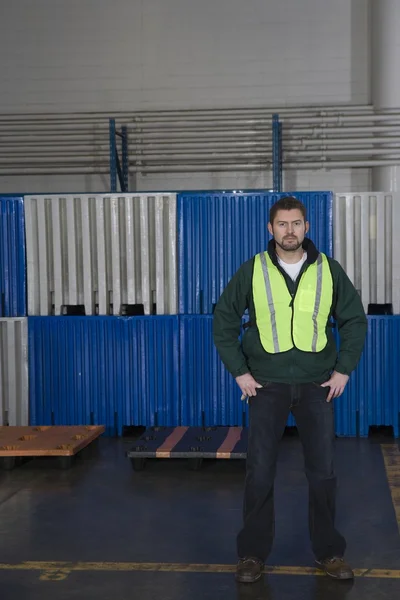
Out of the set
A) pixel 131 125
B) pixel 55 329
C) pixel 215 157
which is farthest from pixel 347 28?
pixel 55 329

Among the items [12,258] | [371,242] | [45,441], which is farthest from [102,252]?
[371,242]

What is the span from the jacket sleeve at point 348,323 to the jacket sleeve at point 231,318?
0.48 m

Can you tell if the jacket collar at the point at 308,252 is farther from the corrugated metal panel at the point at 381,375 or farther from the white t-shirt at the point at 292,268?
the corrugated metal panel at the point at 381,375

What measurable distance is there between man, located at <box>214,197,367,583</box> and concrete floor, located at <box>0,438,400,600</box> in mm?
223

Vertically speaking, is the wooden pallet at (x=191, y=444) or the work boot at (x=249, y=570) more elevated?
the wooden pallet at (x=191, y=444)

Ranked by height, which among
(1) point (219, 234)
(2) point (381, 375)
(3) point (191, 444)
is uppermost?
(1) point (219, 234)

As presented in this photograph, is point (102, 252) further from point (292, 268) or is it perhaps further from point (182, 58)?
point (292, 268)

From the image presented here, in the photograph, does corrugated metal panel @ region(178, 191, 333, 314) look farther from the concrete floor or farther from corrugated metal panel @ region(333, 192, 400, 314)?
the concrete floor

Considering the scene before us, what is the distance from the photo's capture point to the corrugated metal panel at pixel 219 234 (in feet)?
24.4

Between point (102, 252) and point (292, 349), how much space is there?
388 cm

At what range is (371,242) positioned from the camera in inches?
294

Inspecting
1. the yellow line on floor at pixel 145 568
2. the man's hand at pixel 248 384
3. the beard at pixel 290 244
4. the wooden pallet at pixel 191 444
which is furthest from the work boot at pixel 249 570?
the wooden pallet at pixel 191 444

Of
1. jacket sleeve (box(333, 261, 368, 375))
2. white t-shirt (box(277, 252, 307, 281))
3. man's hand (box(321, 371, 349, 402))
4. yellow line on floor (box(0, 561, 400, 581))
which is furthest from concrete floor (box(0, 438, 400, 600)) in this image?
white t-shirt (box(277, 252, 307, 281))

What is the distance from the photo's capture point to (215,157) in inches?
349
